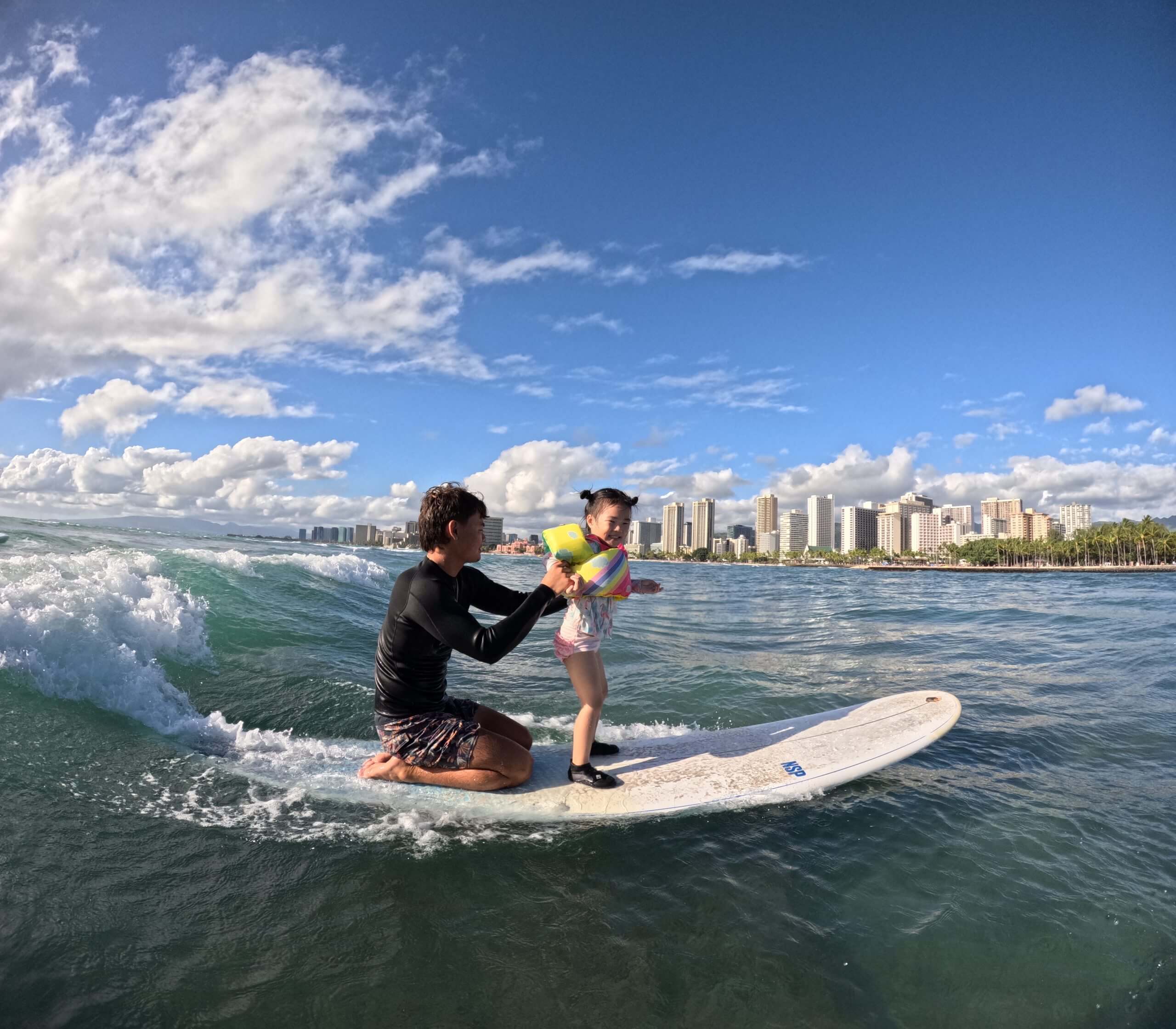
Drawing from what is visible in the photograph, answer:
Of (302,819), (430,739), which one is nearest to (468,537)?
(430,739)

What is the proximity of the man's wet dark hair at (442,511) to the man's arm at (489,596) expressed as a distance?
1.30 ft

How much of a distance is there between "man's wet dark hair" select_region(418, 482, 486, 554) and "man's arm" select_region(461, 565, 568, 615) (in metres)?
0.40

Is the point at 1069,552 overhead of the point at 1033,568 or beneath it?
overhead

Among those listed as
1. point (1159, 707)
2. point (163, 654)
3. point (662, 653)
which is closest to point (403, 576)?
point (163, 654)

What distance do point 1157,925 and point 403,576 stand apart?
4.72m

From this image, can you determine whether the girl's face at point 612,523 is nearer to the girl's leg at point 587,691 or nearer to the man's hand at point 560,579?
the man's hand at point 560,579

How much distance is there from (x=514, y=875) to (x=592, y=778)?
109cm

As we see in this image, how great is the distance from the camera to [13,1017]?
2.39 m

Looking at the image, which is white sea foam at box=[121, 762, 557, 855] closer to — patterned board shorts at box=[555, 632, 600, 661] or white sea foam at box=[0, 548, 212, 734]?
patterned board shorts at box=[555, 632, 600, 661]

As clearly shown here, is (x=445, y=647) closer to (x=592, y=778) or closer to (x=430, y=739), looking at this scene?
(x=430, y=739)

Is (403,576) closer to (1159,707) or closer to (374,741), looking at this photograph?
(374,741)

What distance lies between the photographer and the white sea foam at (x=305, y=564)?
15.1 m

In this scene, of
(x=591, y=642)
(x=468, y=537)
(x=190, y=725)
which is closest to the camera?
(x=468, y=537)

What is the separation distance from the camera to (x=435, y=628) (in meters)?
3.85
